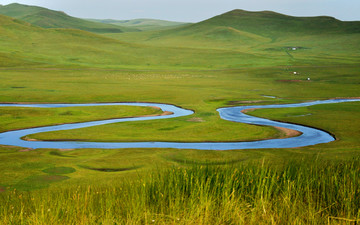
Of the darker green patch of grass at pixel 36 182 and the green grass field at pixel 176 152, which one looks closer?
the green grass field at pixel 176 152

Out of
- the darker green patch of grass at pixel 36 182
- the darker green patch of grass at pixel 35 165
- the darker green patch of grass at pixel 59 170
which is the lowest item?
the darker green patch of grass at pixel 35 165

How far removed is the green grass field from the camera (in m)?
9.87

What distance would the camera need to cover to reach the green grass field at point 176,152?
32.4ft

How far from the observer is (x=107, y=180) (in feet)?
76.4

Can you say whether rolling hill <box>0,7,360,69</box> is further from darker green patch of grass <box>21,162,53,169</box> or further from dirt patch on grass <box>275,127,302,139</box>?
darker green patch of grass <box>21,162,53,169</box>

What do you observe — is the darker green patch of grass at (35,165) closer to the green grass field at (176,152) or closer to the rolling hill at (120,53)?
the green grass field at (176,152)

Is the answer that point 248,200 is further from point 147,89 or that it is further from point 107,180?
point 147,89

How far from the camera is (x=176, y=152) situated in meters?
32.6

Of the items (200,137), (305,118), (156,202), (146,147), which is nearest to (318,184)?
(156,202)

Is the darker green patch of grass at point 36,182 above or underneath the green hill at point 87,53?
underneath

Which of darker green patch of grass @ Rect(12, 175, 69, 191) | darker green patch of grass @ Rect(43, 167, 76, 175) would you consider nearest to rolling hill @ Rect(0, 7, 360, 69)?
darker green patch of grass @ Rect(43, 167, 76, 175)

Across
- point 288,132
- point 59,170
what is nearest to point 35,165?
point 59,170

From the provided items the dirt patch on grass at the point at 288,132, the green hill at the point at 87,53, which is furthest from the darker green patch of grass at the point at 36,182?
the green hill at the point at 87,53

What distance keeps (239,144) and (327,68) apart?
92.4 metres
